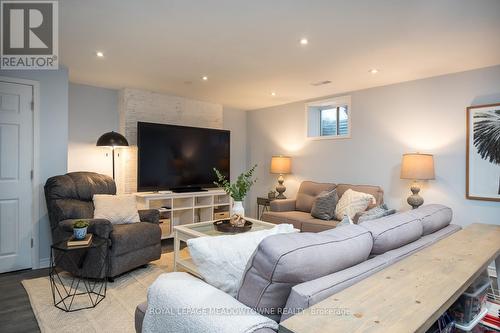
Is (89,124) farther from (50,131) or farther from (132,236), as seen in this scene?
(132,236)

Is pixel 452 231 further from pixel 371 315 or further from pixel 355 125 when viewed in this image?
pixel 355 125

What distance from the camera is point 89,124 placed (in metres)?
4.30

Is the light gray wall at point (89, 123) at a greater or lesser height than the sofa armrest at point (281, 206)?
greater

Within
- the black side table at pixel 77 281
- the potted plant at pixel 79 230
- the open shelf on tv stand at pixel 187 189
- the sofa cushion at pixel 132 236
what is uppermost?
the open shelf on tv stand at pixel 187 189

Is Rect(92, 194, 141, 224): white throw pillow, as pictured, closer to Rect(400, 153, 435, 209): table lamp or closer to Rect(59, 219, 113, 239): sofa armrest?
Rect(59, 219, 113, 239): sofa armrest

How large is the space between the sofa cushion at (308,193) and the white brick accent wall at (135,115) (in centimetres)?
230

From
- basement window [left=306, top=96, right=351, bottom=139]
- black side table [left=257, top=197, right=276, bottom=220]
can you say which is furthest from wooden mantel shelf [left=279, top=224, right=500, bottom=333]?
black side table [left=257, top=197, right=276, bottom=220]

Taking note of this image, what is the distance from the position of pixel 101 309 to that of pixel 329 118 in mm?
4160

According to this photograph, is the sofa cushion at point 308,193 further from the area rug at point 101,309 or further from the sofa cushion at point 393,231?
the sofa cushion at point 393,231

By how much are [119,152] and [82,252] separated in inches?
76.8

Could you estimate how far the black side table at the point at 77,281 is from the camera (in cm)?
248

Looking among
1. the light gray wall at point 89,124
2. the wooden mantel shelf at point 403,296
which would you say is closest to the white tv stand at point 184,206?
the light gray wall at point 89,124

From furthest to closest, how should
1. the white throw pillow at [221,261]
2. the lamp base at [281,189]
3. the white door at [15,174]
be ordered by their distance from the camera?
the lamp base at [281,189] → the white door at [15,174] → the white throw pillow at [221,261]

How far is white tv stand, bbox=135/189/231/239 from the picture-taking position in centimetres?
426
